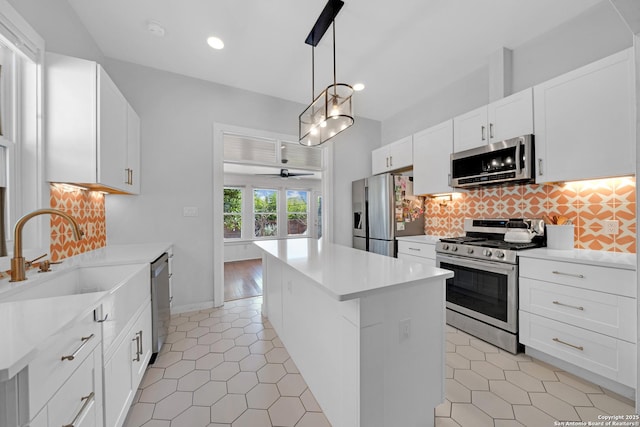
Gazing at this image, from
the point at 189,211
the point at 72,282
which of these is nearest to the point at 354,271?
the point at 72,282

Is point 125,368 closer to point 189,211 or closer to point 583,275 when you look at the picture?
point 189,211

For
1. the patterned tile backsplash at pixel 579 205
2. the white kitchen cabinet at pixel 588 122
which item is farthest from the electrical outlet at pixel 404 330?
the patterned tile backsplash at pixel 579 205

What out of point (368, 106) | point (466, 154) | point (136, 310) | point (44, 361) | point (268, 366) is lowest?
point (268, 366)

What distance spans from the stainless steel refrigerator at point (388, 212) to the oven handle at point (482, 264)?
81cm

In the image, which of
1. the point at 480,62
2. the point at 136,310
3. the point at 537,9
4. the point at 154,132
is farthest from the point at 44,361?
the point at 480,62

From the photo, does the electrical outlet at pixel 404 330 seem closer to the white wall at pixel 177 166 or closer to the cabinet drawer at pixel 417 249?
the cabinet drawer at pixel 417 249

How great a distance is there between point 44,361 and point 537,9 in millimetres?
3545

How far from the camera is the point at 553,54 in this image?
2.26m

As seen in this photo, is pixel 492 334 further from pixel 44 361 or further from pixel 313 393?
pixel 44 361

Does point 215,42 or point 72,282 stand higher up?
point 215,42

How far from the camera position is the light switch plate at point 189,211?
2969mm

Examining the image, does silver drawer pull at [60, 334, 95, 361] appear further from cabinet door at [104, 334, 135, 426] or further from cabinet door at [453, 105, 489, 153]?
cabinet door at [453, 105, 489, 153]

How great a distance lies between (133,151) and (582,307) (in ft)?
13.0

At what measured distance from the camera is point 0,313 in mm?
835
